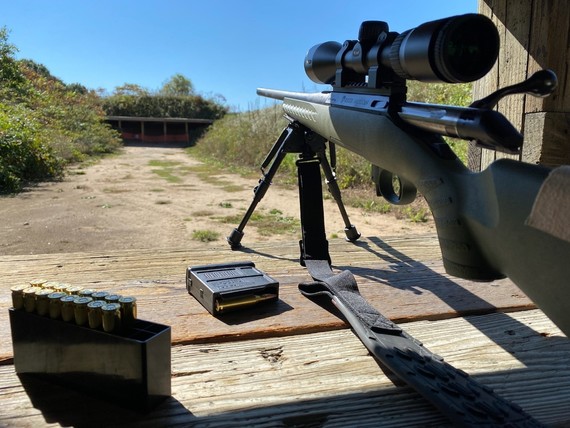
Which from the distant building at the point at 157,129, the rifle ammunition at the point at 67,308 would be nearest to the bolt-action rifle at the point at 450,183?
the rifle ammunition at the point at 67,308

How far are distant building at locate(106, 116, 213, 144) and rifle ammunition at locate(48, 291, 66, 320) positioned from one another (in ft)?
79.0

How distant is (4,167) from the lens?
812cm

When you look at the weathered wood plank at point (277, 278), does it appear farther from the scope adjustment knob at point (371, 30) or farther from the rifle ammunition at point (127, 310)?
the scope adjustment knob at point (371, 30)

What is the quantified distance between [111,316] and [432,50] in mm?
797

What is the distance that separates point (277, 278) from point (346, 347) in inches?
20.1

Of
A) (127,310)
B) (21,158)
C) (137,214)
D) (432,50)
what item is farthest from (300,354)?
(21,158)

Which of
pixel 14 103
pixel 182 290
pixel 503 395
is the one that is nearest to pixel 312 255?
pixel 182 290

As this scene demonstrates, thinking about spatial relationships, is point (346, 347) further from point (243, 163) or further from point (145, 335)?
point (243, 163)

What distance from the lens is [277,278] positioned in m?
1.53

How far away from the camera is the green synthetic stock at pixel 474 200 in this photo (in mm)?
655

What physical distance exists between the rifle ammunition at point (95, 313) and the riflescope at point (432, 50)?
2.61ft

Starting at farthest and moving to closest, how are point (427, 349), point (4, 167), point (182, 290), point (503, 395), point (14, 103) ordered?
point (14, 103) → point (4, 167) → point (182, 290) → point (427, 349) → point (503, 395)

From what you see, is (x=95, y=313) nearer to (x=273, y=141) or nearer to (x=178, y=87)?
(x=273, y=141)

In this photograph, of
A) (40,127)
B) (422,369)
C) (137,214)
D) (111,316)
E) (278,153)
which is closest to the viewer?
(111,316)
